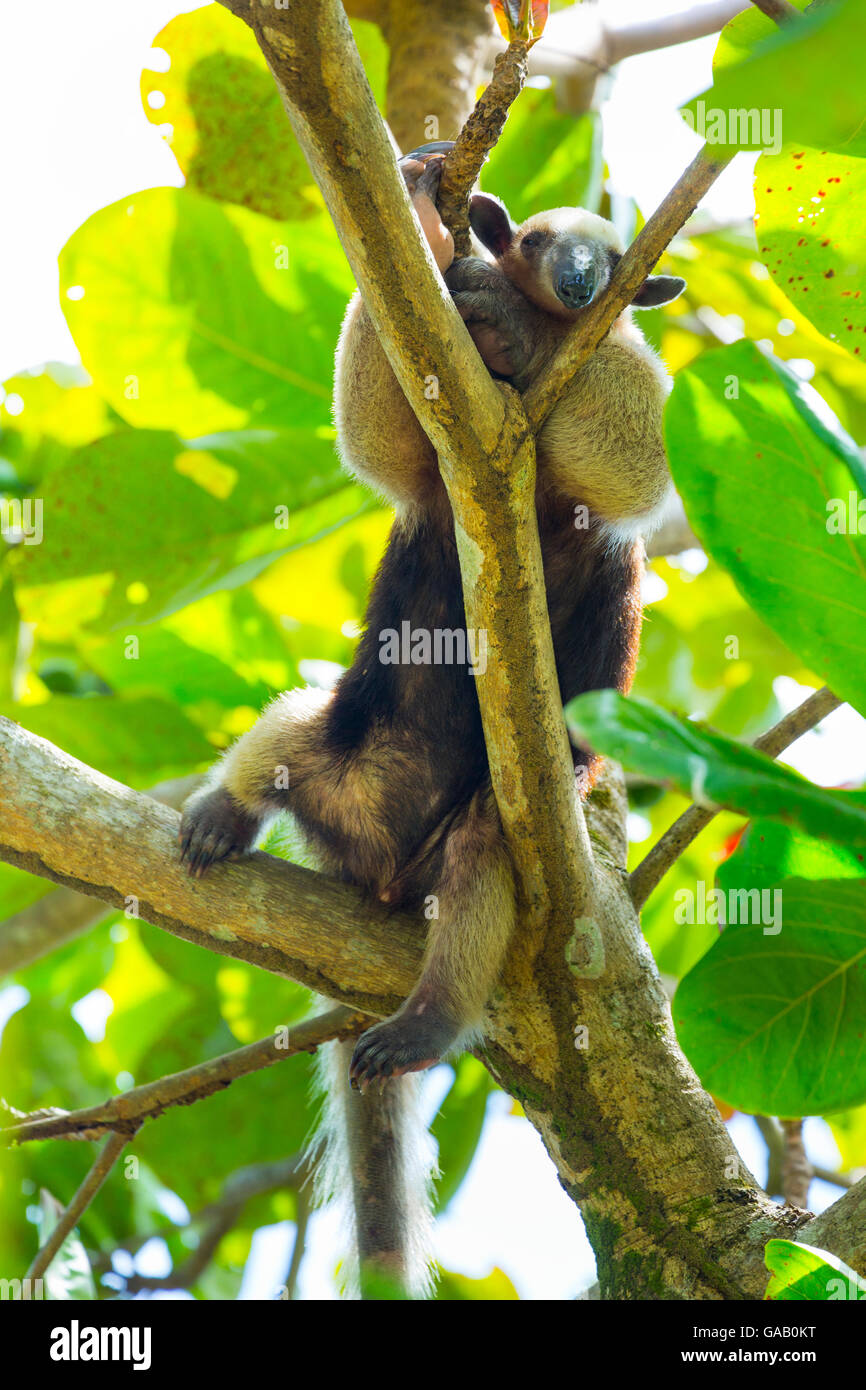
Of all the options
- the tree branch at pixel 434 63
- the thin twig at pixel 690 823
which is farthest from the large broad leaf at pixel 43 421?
the thin twig at pixel 690 823

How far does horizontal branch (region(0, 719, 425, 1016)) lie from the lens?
2.44 meters

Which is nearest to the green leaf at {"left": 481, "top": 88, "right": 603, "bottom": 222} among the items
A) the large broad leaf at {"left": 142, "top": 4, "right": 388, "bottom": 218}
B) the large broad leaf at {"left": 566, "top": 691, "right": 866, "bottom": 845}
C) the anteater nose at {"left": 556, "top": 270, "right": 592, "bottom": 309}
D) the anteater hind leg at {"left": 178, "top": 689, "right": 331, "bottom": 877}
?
the large broad leaf at {"left": 142, "top": 4, "right": 388, "bottom": 218}

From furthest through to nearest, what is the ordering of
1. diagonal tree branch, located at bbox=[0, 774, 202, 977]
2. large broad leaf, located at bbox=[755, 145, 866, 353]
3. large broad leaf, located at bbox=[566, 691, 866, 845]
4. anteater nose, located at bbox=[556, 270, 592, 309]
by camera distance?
diagonal tree branch, located at bbox=[0, 774, 202, 977] → anteater nose, located at bbox=[556, 270, 592, 309] → large broad leaf, located at bbox=[755, 145, 866, 353] → large broad leaf, located at bbox=[566, 691, 866, 845]

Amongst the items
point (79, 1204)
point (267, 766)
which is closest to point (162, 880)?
point (267, 766)

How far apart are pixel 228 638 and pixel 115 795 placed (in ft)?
5.29

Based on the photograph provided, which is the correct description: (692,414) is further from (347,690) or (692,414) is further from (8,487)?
(8,487)

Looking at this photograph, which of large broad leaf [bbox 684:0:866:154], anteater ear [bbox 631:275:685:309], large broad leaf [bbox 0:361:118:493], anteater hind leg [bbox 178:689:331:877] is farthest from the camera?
large broad leaf [bbox 0:361:118:493]

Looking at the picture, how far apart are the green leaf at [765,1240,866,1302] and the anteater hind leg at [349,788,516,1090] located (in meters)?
1.04

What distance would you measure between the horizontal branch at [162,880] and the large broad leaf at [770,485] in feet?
4.35

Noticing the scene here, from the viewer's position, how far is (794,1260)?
1591mm

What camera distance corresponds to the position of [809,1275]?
1.60 m

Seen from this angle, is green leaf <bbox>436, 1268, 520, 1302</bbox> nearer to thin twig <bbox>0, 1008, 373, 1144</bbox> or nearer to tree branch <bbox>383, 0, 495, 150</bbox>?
thin twig <bbox>0, 1008, 373, 1144</bbox>

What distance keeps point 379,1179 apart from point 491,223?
262 cm

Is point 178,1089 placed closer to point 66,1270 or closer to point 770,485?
point 66,1270
